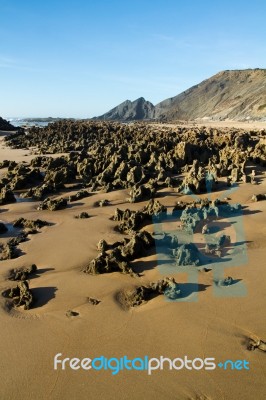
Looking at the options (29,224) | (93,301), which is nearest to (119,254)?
(93,301)

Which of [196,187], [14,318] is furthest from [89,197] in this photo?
[14,318]

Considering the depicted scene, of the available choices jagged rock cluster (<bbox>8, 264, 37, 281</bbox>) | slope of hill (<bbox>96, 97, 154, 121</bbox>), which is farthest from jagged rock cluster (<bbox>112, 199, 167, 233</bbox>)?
slope of hill (<bbox>96, 97, 154, 121</bbox>)

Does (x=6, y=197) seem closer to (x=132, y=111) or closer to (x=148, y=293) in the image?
(x=148, y=293)

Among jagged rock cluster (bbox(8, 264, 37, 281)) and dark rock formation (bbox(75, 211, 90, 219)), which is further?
dark rock formation (bbox(75, 211, 90, 219))

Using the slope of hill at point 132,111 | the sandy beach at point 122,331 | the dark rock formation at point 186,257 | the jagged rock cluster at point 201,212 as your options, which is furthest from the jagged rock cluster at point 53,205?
the slope of hill at point 132,111

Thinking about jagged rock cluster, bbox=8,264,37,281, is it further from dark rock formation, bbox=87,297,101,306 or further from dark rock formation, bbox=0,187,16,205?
dark rock formation, bbox=0,187,16,205

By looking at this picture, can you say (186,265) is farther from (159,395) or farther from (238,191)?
(238,191)
